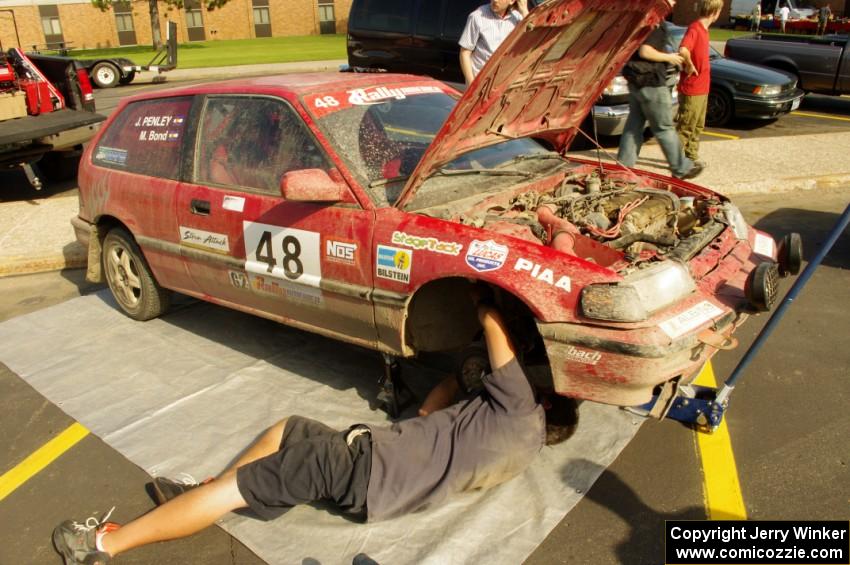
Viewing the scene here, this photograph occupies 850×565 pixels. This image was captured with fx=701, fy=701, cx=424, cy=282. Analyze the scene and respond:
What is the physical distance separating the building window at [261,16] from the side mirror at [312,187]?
41436 millimetres

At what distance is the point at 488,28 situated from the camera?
6.25 metres

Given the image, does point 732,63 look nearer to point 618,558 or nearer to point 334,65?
point 618,558

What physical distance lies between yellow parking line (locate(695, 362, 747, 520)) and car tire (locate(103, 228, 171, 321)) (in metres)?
3.61

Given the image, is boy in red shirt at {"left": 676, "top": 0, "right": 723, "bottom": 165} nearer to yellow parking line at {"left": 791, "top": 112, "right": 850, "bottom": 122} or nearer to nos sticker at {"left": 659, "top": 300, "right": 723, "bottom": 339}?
nos sticker at {"left": 659, "top": 300, "right": 723, "bottom": 339}

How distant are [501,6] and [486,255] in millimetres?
3840

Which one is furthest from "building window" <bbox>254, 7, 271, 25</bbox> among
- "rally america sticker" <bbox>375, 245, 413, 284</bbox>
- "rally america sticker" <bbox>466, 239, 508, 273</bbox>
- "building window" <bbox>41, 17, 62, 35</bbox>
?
"rally america sticker" <bbox>466, 239, 508, 273</bbox>

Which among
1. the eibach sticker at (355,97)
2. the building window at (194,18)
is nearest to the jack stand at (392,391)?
the eibach sticker at (355,97)

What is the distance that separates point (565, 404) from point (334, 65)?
61.3ft

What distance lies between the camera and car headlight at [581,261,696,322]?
2.80 m

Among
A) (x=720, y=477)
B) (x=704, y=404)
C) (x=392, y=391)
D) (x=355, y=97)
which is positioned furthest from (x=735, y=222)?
(x=355, y=97)

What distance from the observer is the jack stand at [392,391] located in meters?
3.71

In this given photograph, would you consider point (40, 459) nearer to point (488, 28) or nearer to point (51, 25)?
point (488, 28)

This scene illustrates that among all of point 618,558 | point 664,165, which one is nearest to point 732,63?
point 664,165

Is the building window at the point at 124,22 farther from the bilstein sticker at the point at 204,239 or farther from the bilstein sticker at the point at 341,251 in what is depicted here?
the bilstein sticker at the point at 341,251
